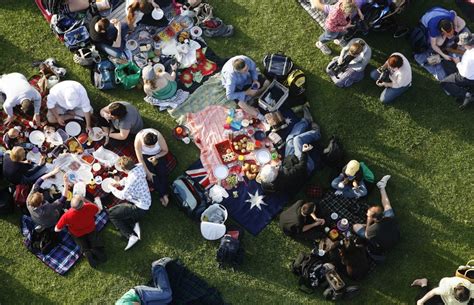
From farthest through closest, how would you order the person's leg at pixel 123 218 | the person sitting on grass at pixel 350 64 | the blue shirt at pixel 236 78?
the person sitting on grass at pixel 350 64
the blue shirt at pixel 236 78
the person's leg at pixel 123 218

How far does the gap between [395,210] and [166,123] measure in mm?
5938

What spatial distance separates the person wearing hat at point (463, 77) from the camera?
1390 centimetres

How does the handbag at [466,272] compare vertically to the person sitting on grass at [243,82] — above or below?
below

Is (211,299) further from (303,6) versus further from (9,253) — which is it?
(303,6)

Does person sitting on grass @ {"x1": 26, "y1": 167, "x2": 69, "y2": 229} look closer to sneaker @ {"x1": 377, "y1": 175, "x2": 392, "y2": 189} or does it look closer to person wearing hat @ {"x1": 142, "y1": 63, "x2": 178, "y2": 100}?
person wearing hat @ {"x1": 142, "y1": 63, "x2": 178, "y2": 100}

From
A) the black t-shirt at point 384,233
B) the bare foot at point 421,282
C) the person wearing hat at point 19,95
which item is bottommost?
the bare foot at point 421,282

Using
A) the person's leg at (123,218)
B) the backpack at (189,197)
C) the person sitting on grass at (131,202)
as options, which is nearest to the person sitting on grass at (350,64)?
the backpack at (189,197)

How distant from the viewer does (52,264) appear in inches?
534

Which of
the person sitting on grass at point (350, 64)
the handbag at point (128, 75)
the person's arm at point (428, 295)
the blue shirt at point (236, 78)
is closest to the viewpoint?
the person's arm at point (428, 295)

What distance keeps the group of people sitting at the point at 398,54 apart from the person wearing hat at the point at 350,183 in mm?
2262

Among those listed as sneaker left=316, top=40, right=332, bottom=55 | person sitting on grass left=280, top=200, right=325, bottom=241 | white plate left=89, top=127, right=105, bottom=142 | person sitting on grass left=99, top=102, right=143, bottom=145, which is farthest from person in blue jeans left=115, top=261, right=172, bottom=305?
sneaker left=316, top=40, right=332, bottom=55

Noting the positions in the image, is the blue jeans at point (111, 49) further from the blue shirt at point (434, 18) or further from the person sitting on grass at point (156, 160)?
the blue shirt at point (434, 18)

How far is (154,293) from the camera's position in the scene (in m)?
12.9

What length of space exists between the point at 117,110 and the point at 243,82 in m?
3.02
